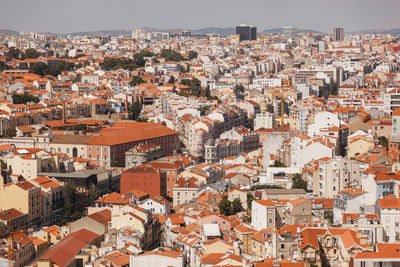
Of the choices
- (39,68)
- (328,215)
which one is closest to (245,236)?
(328,215)

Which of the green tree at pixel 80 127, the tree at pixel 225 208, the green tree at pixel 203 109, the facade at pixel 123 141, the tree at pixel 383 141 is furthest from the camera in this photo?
the green tree at pixel 203 109

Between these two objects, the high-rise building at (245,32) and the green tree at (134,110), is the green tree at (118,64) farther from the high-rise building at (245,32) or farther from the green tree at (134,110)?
the high-rise building at (245,32)

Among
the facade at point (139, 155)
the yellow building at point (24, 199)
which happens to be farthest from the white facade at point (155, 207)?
the facade at point (139, 155)

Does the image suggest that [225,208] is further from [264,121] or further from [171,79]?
[171,79]

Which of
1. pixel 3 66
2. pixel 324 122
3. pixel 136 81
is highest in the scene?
pixel 3 66

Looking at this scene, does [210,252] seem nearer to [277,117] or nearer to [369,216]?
[369,216]

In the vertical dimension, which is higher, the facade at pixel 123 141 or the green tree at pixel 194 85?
the green tree at pixel 194 85

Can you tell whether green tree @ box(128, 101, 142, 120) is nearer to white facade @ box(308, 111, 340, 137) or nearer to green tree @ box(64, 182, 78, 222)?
white facade @ box(308, 111, 340, 137)

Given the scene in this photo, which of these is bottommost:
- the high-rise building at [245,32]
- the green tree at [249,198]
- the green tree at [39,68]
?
the green tree at [249,198]

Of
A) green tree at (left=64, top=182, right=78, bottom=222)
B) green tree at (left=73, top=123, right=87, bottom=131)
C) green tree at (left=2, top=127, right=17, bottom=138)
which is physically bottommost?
green tree at (left=64, top=182, right=78, bottom=222)

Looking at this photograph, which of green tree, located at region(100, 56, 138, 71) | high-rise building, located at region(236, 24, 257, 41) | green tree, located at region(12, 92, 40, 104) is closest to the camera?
green tree, located at region(12, 92, 40, 104)

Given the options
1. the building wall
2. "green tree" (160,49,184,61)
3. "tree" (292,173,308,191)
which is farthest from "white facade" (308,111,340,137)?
"green tree" (160,49,184,61)
